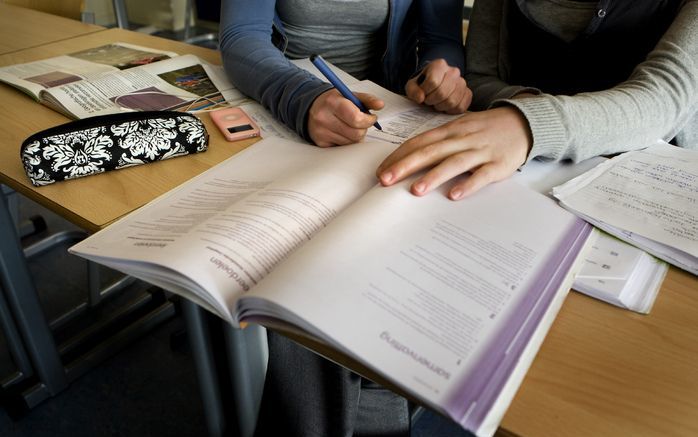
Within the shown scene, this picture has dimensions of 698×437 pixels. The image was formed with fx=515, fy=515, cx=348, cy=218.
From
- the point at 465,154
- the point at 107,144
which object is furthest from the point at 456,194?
the point at 107,144

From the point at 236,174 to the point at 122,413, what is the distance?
0.88m

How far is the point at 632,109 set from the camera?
67 centimetres

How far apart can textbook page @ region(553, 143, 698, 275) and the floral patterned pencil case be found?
0.49 m

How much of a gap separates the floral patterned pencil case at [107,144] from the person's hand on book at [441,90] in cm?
35

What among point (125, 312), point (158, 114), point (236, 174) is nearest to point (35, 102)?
point (158, 114)

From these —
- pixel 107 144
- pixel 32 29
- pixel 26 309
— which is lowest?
pixel 26 309

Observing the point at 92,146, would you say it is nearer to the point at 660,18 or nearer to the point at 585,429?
the point at 585,429

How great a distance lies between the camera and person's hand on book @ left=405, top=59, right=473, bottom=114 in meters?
0.81

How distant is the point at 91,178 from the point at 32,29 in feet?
3.20

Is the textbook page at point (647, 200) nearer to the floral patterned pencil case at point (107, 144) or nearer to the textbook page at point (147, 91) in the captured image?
the floral patterned pencil case at point (107, 144)

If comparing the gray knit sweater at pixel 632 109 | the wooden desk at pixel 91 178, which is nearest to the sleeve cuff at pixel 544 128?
the gray knit sweater at pixel 632 109

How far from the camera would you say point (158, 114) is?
2.37ft

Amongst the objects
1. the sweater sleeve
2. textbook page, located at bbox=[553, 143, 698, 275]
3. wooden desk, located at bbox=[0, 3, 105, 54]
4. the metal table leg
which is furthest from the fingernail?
wooden desk, located at bbox=[0, 3, 105, 54]

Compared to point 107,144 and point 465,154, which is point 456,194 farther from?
point 107,144
